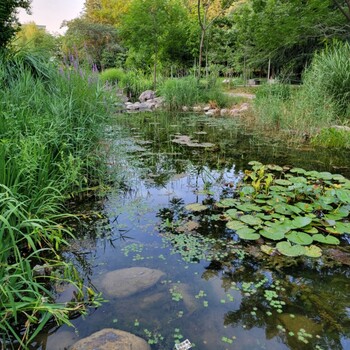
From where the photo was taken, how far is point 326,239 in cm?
228

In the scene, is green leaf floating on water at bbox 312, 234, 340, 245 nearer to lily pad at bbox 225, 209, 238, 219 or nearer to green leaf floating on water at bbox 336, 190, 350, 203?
green leaf floating on water at bbox 336, 190, 350, 203

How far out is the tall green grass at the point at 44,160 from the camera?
158cm

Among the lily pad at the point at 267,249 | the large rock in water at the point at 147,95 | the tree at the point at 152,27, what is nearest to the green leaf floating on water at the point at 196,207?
the lily pad at the point at 267,249

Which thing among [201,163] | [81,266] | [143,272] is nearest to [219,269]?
[143,272]

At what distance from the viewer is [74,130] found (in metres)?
3.22

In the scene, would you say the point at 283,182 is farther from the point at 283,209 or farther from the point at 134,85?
the point at 134,85

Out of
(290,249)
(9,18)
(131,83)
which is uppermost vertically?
(9,18)

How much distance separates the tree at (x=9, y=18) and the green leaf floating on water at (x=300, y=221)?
4.64 m

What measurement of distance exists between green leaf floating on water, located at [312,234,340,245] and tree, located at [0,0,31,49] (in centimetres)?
483

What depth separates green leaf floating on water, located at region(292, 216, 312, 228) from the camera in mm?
2375

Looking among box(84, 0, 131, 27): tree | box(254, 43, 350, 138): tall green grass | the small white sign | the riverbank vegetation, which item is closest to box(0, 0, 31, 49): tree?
the riverbank vegetation

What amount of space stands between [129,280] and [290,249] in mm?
1151

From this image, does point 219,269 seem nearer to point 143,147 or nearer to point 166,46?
point 143,147

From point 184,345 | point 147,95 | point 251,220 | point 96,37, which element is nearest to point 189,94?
point 147,95
